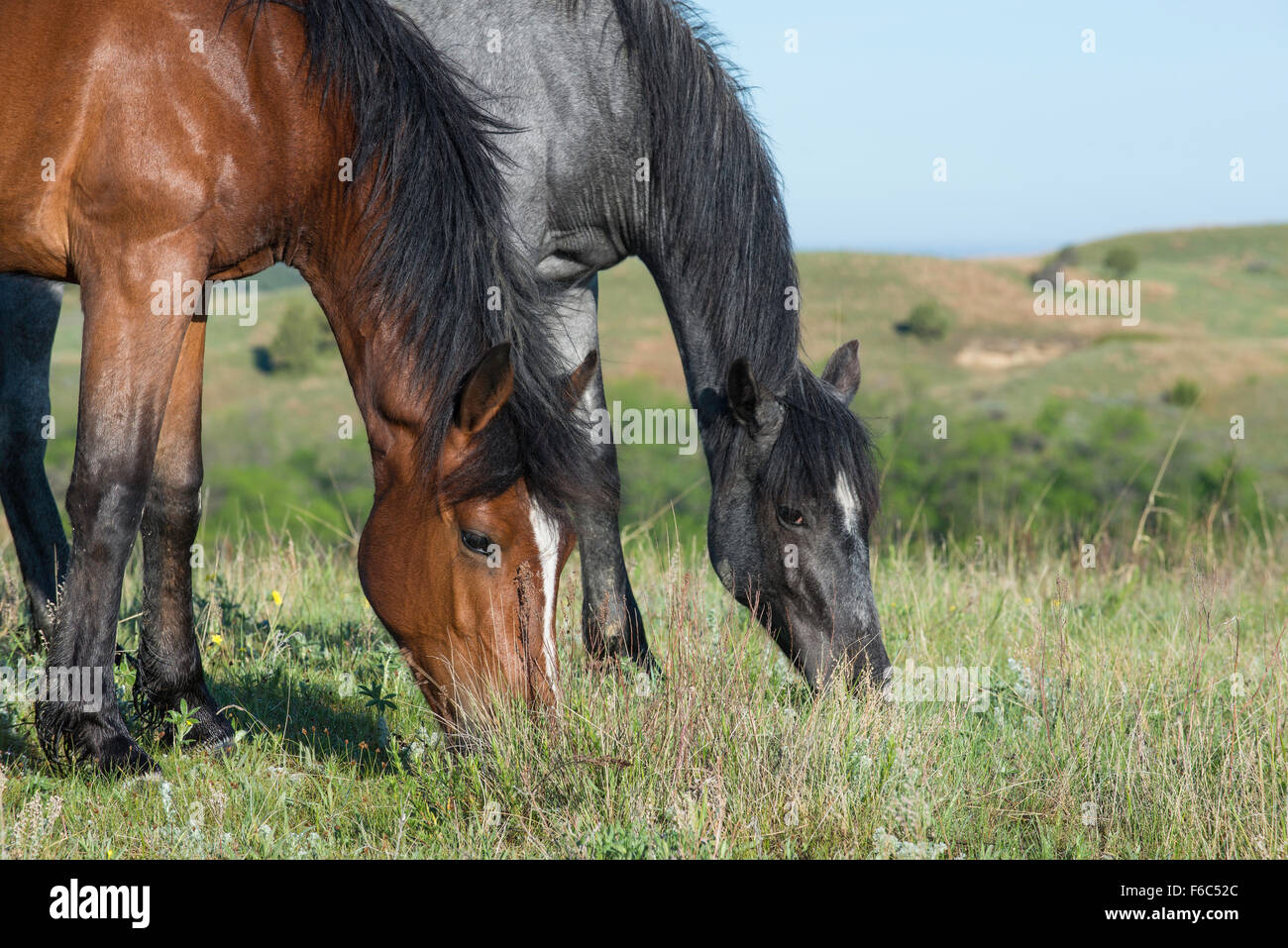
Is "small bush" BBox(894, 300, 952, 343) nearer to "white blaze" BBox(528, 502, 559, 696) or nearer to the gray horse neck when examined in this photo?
the gray horse neck

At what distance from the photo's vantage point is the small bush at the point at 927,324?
4731 cm

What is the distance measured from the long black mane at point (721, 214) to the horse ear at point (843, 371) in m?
0.33

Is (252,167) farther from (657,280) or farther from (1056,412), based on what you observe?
(1056,412)

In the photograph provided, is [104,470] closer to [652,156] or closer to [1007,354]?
[652,156]

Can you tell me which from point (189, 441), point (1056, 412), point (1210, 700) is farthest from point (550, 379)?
point (1056, 412)

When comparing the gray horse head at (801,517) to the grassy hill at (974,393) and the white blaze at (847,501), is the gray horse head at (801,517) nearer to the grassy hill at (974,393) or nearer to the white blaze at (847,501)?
the white blaze at (847,501)

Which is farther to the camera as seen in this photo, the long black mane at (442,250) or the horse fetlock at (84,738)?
the horse fetlock at (84,738)

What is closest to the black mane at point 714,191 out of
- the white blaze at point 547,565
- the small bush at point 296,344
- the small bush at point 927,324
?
the white blaze at point 547,565

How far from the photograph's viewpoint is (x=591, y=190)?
494 cm

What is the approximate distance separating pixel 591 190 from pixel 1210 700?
3264 mm

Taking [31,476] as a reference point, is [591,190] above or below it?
above

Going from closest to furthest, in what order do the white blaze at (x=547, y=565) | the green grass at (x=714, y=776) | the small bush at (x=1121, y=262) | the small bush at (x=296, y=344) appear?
the green grass at (x=714, y=776)
the white blaze at (x=547, y=565)
the small bush at (x=296, y=344)
the small bush at (x=1121, y=262)
